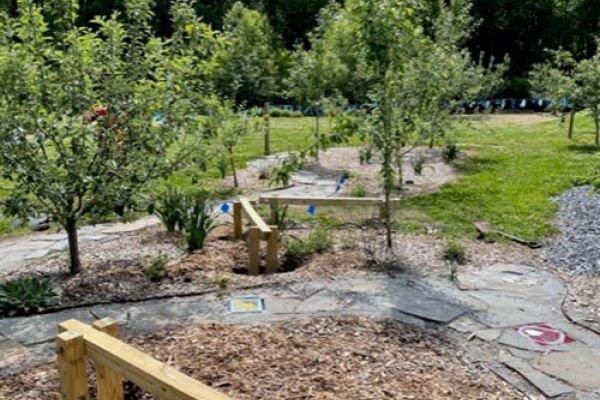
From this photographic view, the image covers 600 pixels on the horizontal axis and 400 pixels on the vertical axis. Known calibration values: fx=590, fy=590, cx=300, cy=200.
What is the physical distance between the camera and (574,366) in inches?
125

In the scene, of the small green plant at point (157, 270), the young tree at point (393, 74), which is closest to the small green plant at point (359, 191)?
the young tree at point (393, 74)

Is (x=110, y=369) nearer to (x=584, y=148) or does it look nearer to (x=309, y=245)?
(x=309, y=245)

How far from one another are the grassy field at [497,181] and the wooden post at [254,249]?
1039 mm

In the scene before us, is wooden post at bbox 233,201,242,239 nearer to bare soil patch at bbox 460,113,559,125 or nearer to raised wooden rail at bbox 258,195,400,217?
raised wooden rail at bbox 258,195,400,217

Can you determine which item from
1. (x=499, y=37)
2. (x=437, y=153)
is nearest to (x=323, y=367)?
(x=437, y=153)

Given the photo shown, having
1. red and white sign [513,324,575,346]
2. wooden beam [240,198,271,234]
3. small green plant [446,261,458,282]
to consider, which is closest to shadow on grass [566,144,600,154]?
small green plant [446,261,458,282]

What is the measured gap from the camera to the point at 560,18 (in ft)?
92.0

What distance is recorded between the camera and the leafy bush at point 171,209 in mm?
5512

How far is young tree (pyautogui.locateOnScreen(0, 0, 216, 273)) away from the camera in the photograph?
3.98 metres

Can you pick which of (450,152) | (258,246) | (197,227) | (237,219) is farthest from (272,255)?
(450,152)

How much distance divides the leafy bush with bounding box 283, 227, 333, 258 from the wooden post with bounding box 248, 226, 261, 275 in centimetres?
45

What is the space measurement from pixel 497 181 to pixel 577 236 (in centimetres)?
269

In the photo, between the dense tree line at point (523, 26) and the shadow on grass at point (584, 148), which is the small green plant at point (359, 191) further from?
the dense tree line at point (523, 26)

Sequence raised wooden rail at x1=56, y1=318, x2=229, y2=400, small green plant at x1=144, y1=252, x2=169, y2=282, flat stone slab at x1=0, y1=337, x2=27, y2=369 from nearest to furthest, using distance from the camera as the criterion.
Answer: raised wooden rail at x1=56, y1=318, x2=229, y2=400 < flat stone slab at x1=0, y1=337, x2=27, y2=369 < small green plant at x1=144, y1=252, x2=169, y2=282
